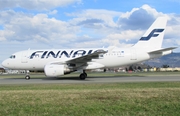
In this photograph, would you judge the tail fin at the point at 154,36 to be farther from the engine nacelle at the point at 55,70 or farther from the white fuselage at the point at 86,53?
the engine nacelle at the point at 55,70

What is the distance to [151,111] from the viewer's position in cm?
659

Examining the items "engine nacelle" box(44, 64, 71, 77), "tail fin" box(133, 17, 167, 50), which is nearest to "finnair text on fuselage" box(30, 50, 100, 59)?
"engine nacelle" box(44, 64, 71, 77)

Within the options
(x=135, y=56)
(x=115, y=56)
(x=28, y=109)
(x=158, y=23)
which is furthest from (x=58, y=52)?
(x=28, y=109)

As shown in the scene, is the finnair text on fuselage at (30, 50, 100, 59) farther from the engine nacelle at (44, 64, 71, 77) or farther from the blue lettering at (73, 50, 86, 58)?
the engine nacelle at (44, 64, 71, 77)

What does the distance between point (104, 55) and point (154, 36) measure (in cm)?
635

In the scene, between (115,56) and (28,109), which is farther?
(115,56)

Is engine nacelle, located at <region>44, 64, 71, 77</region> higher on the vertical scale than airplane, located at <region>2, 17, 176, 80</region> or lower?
lower

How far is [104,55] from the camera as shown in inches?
1005

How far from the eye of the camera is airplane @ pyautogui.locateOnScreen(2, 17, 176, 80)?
2502 cm

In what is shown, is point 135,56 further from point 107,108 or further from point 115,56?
point 107,108

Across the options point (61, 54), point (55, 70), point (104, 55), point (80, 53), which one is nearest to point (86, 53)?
point (80, 53)

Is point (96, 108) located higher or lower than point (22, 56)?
lower

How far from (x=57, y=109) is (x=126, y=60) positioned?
1953 cm

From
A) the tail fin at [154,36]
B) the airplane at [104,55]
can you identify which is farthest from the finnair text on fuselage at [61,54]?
the tail fin at [154,36]
